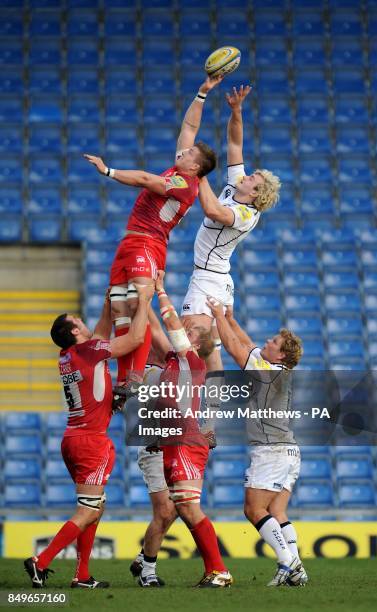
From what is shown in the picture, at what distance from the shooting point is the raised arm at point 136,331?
803 centimetres

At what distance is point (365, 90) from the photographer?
1723cm

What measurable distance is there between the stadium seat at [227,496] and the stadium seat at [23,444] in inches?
87.3

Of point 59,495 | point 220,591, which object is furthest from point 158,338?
point 59,495

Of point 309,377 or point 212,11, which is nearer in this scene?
point 309,377

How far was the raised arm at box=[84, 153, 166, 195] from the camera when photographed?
7758mm

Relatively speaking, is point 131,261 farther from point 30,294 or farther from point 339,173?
point 339,173

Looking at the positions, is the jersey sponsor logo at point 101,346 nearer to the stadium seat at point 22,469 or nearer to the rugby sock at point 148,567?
the rugby sock at point 148,567

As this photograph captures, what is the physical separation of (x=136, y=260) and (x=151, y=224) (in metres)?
0.37

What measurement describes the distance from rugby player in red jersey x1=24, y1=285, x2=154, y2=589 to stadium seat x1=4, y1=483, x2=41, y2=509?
5242mm

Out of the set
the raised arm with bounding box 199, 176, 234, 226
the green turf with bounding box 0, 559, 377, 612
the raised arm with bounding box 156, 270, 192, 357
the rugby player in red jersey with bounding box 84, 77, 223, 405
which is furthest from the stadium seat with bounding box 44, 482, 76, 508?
the raised arm with bounding box 156, 270, 192, 357

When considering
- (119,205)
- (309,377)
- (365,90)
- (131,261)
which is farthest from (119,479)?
(365,90)

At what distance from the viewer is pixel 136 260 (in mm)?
8336

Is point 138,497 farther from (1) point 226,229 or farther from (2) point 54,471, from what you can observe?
(1) point 226,229

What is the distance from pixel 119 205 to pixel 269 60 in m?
3.57
